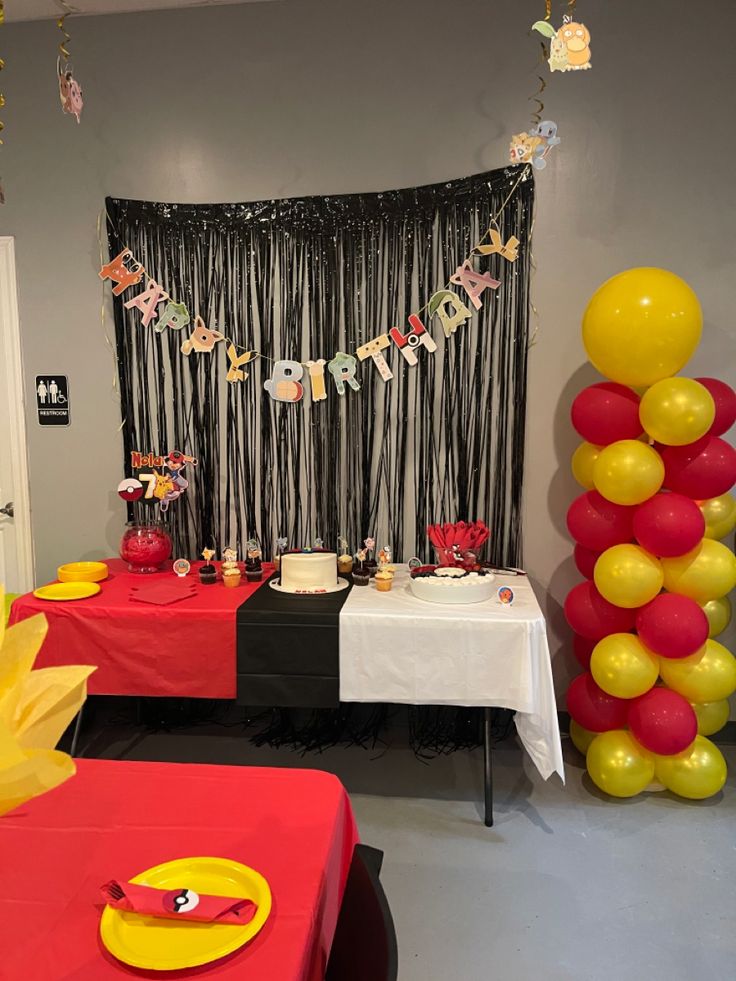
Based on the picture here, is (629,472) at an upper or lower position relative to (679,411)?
lower

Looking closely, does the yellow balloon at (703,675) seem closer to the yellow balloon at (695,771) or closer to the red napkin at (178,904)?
the yellow balloon at (695,771)

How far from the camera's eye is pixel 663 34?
8.12 feet

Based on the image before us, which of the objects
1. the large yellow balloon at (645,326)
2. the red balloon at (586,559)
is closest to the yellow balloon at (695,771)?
the red balloon at (586,559)

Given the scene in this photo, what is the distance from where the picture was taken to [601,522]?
226 centimetres

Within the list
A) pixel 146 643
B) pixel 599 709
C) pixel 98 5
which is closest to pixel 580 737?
pixel 599 709

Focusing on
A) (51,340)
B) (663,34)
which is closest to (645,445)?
(663,34)

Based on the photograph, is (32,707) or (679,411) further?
(679,411)

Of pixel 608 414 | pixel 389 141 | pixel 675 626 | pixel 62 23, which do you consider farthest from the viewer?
pixel 389 141

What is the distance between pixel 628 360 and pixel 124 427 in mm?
2019

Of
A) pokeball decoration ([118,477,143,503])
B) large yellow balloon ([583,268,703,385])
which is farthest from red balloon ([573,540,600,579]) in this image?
pokeball decoration ([118,477,143,503])

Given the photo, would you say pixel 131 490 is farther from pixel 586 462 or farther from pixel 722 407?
pixel 722 407

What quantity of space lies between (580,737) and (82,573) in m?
1.95

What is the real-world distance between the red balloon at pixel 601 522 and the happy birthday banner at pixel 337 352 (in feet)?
2.85

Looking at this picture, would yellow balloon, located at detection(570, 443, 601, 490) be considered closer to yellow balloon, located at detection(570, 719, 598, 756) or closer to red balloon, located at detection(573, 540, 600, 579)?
red balloon, located at detection(573, 540, 600, 579)
